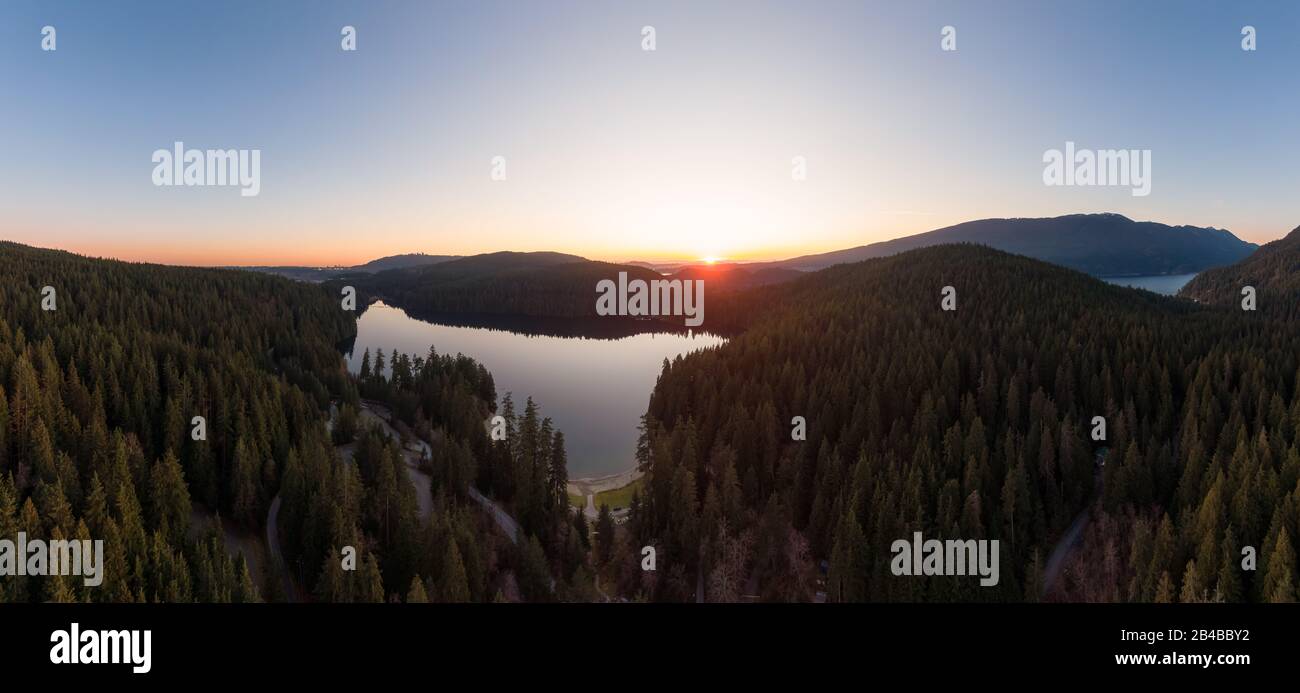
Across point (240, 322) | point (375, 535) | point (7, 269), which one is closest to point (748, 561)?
point (375, 535)

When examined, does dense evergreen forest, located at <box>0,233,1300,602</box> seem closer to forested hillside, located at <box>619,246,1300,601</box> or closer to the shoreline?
forested hillside, located at <box>619,246,1300,601</box>

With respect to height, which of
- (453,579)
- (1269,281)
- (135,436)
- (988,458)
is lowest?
(453,579)

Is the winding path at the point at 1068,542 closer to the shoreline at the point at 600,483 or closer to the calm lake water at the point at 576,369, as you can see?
the shoreline at the point at 600,483

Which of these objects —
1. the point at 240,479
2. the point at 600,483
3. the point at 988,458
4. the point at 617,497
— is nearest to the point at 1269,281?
the point at 988,458

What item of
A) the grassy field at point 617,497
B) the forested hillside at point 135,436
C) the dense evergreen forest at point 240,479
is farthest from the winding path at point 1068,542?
the forested hillside at point 135,436

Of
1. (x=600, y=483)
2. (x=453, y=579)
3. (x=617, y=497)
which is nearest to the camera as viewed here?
(x=453, y=579)

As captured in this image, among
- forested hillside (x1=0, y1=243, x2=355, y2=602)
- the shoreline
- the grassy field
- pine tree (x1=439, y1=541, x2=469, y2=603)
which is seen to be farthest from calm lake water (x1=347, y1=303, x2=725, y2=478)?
forested hillside (x1=0, y1=243, x2=355, y2=602)

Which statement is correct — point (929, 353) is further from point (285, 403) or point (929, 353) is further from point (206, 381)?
point (206, 381)

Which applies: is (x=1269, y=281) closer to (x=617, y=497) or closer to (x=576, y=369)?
(x=576, y=369)
